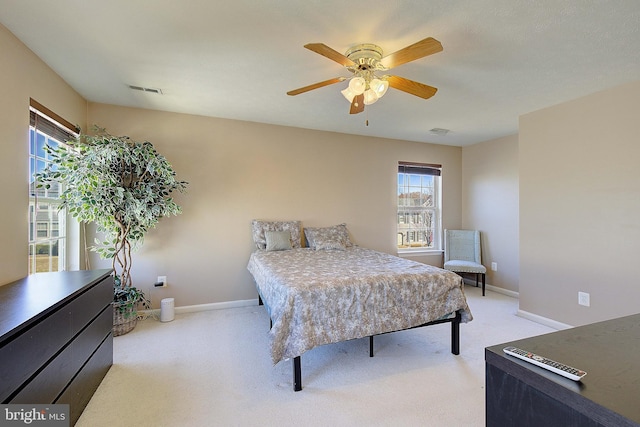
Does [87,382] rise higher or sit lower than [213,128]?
lower

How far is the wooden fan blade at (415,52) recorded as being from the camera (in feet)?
5.23

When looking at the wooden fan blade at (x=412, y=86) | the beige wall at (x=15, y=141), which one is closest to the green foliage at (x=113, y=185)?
the beige wall at (x=15, y=141)

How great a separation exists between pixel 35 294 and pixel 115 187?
4.51ft

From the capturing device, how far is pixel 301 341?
1952 millimetres

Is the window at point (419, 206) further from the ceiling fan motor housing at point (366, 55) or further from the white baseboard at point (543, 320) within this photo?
the ceiling fan motor housing at point (366, 55)

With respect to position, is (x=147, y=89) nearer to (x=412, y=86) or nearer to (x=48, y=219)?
(x=48, y=219)

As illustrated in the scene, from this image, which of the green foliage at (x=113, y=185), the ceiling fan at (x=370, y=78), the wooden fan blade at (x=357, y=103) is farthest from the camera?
the green foliage at (x=113, y=185)

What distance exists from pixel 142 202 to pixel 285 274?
166 centimetres

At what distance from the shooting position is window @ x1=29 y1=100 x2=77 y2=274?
237cm

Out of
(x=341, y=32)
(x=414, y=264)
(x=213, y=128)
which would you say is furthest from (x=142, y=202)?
(x=414, y=264)

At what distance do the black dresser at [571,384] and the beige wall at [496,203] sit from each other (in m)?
3.79

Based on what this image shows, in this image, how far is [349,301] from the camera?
6.89 ft

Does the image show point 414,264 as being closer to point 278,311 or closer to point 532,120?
point 278,311

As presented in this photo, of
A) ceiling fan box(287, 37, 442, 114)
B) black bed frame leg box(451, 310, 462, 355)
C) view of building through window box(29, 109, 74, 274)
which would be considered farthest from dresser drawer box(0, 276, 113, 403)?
black bed frame leg box(451, 310, 462, 355)
